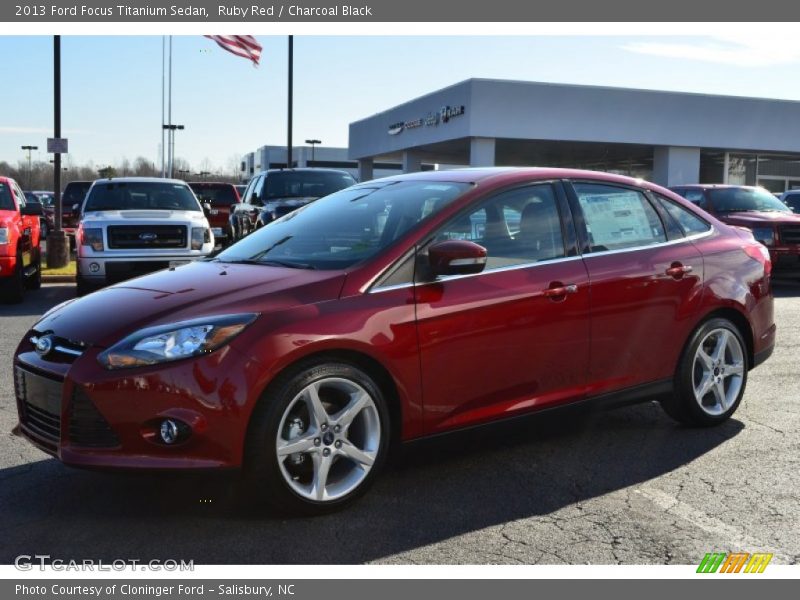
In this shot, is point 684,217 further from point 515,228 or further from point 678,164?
point 678,164

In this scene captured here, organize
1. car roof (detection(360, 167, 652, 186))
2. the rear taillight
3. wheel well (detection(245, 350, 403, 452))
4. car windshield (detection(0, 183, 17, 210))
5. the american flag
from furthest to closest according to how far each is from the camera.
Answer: the american flag
car windshield (detection(0, 183, 17, 210))
the rear taillight
car roof (detection(360, 167, 652, 186))
wheel well (detection(245, 350, 403, 452))

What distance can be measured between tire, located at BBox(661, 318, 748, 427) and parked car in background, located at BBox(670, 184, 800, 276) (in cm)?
867

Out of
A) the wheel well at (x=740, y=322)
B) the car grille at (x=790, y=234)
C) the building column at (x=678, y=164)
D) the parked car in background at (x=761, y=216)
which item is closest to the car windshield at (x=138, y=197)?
the parked car in background at (x=761, y=216)

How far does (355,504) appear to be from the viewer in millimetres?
4309

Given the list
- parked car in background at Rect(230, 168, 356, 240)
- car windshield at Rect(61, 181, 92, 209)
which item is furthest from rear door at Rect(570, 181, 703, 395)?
car windshield at Rect(61, 181, 92, 209)

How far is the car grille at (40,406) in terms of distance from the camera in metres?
4.08

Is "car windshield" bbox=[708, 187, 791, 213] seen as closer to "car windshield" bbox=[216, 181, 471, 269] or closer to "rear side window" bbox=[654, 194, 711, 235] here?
"rear side window" bbox=[654, 194, 711, 235]

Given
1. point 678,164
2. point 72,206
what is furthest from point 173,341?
point 678,164

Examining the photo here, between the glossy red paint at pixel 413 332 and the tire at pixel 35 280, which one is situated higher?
the glossy red paint at pixel 413 332

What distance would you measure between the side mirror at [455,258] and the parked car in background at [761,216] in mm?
10702

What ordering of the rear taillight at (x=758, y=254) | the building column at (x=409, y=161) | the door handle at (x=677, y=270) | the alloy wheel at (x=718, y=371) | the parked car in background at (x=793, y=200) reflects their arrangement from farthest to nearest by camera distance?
the building column at (x=409, y=161) < the parked car in background at (x=793, y=200) < the rear taillight at (x=758, y=254) < the alloy wheel at (x=718, y=371) < the door handle at (x=677, y=270)

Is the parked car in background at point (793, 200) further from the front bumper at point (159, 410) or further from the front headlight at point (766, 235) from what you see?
the front bumper at point (159, 410)

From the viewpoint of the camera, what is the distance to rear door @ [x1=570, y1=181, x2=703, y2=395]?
16.8ft

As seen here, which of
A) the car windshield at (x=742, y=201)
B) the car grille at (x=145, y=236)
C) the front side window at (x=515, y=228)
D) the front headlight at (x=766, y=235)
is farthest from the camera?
the car windshield at (x=742, y=201)
